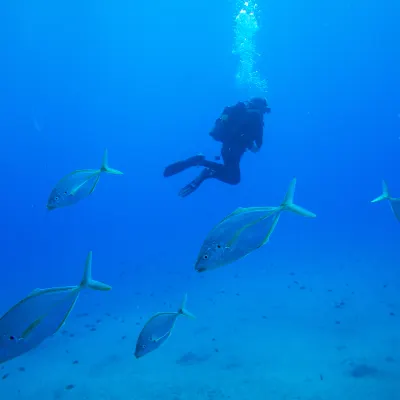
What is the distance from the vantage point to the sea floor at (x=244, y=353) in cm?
A: 687

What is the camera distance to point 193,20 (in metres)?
82.4

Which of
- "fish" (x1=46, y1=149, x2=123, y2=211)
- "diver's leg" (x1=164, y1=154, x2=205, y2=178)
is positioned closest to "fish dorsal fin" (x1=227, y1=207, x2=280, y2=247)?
"fish" (x1=46, y1=149, x2=123, y2=211)

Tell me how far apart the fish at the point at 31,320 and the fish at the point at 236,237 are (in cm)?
77

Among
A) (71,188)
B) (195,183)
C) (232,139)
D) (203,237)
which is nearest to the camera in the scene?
(71,188)

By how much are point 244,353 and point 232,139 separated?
5293 millimetres

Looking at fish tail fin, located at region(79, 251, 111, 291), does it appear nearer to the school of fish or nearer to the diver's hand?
the school of fish

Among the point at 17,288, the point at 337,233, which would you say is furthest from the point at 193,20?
the point at 17,288

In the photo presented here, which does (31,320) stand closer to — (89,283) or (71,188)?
(89,283)

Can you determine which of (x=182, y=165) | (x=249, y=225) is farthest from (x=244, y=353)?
(x=249, y=225)

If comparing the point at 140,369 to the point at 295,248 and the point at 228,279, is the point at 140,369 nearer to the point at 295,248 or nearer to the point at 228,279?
the point at 228,279

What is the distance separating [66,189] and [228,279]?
14432 millimetres

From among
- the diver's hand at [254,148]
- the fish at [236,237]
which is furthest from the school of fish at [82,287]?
the diver's hand at [254,148]

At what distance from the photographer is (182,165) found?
26.7ft

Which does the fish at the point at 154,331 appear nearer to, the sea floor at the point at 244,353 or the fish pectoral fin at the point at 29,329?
the fish pectoral fin at the point at 29,329
